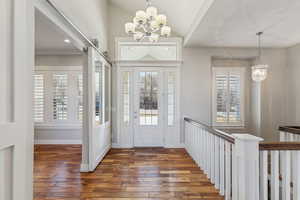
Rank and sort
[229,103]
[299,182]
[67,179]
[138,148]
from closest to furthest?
[299,182], [67,179], [138,148], [229,103]

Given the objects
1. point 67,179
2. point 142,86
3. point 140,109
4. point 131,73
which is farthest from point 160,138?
point 67,179

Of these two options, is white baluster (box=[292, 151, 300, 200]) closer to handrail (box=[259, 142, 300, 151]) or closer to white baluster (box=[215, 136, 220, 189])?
handrail (box=[259, 142, 300, 151])

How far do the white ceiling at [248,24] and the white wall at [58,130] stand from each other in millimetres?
3364

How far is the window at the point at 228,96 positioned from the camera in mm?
5798

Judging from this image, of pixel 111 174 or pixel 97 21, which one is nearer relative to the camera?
pixel 111 174

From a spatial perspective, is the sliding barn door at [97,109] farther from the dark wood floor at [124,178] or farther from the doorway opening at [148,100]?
the doorway opening at [148,100]

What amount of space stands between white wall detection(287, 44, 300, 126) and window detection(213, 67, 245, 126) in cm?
117

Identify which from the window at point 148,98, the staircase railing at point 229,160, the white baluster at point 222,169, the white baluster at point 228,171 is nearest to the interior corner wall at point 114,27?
the window at point 148,98

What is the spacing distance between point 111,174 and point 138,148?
74.7 inches

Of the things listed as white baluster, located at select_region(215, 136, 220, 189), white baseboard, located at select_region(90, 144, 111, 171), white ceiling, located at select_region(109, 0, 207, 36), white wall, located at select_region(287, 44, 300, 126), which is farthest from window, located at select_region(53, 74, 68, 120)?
white wall, located at select_region(287, 44, 300, 126)

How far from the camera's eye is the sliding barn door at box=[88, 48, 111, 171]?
12.1ft

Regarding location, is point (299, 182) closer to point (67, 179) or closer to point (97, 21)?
point (67, 179)

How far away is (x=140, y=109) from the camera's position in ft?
18.4

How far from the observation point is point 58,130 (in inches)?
229
